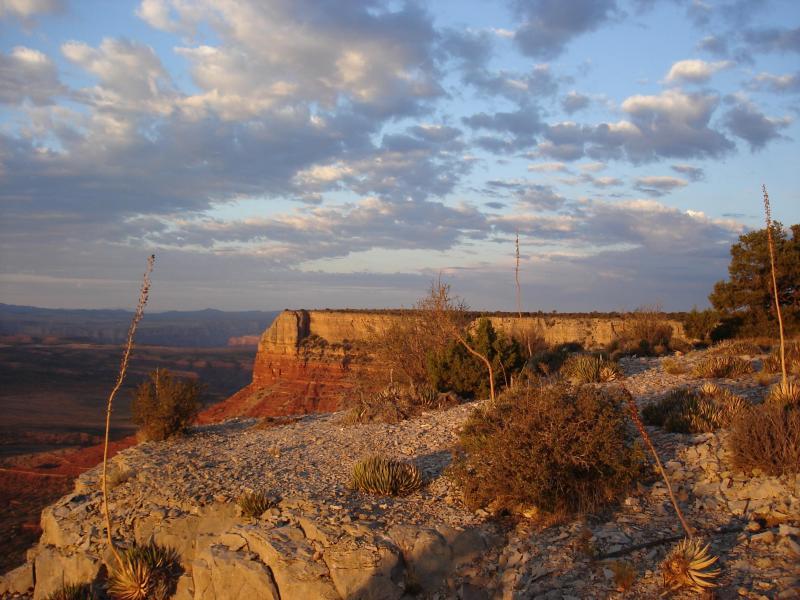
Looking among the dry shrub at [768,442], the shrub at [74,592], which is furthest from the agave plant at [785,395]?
the shrub at [74,592]

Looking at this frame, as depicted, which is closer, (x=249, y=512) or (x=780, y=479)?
(x=780, y=479)

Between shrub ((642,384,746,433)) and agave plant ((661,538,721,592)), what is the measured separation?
13.0ft

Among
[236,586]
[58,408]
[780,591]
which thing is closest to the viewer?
[780,591]

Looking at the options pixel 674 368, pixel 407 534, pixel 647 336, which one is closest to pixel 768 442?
pixel 407 534

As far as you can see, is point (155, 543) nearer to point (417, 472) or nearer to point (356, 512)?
point (356, 512)

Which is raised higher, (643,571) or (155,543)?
(643,571)

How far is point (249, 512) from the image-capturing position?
28.4ft

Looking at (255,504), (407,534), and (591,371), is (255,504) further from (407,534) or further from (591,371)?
(591,371)

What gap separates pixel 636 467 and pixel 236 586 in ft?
17.2

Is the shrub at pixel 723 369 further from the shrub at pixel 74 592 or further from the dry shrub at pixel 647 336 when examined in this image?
the shrub at pixel 74 592

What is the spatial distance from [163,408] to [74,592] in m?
5.62

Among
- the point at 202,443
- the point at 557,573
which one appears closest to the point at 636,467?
the point at 557,573

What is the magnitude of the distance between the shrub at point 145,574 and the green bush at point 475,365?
8841 millimetres

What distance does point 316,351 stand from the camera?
1740 inches
